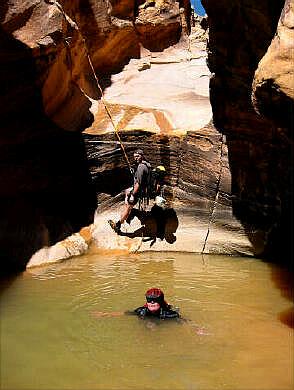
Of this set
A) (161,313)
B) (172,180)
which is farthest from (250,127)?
(161,313)

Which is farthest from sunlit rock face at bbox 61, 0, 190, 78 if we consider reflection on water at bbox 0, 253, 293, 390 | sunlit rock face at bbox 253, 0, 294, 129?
sunlit rock face at bbox 253, 0, 294, 129

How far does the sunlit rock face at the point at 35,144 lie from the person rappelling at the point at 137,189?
1.12 meters

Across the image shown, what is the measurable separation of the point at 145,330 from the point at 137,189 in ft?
17.0

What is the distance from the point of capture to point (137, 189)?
12656mm

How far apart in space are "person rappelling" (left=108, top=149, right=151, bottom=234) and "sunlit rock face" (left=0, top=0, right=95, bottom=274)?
44.3 inches

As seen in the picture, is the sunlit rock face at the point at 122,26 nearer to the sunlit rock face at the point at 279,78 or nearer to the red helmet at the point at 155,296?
the sunlit rock face at the point at 279,78

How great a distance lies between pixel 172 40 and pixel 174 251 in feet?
39.6

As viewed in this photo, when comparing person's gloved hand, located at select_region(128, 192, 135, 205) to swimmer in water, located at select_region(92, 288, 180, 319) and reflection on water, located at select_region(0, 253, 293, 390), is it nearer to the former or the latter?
reflection on water, located at select_region(0, 253, 293, 390)

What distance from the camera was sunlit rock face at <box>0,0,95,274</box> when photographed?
12367 mm

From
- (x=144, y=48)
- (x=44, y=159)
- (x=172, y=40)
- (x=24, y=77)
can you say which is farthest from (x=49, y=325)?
(x=172, y=40)

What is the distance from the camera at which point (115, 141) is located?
1350 centimetres

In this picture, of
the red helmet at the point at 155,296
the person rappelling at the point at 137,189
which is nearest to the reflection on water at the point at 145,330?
the red helmet at the point at 155,296

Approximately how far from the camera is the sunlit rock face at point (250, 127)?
33.3 feet

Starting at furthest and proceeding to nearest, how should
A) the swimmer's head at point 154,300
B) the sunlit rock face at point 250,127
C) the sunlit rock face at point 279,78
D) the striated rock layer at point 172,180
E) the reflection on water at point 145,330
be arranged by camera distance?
the striated rock layer at point 172,180
the sunlit rock face at point 250,127
the swimmer's head at point 154,300
the sunlit rock face at point 279,78
the reflection on water at point 145,330
